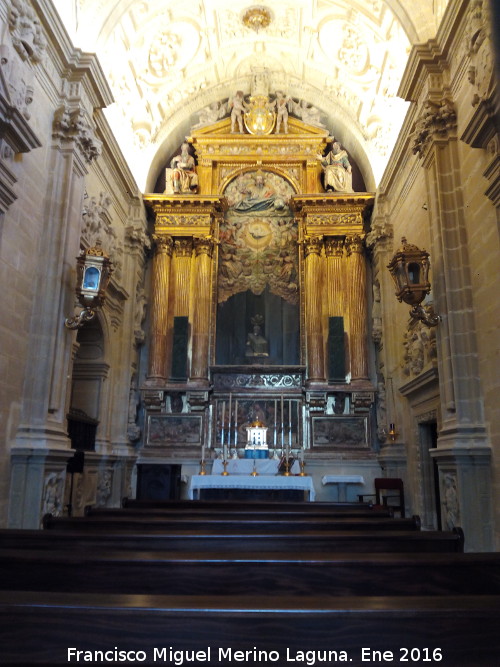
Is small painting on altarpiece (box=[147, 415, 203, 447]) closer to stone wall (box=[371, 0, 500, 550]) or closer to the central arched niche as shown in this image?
the central arched niche

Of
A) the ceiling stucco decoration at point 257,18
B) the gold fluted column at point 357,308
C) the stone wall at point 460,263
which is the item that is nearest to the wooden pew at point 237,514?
the stone wall at point 460,263

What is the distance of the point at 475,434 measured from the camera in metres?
7.16

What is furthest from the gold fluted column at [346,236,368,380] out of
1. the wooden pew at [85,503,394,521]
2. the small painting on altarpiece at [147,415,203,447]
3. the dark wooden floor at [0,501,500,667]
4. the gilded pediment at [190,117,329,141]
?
the dark wooden floor at [0,501,500,667]

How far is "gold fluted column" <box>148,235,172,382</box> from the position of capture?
1340 cm

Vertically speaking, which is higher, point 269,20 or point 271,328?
point 269,20

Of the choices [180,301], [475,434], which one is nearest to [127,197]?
[180,301]

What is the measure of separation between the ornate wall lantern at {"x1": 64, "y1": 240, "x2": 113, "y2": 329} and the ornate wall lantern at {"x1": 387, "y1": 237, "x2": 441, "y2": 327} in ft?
14.4

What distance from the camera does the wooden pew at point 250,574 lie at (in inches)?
142

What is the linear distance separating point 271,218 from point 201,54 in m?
4.30

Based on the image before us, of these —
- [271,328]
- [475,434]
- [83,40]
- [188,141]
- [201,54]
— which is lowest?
[475,434]

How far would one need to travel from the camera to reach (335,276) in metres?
14.0

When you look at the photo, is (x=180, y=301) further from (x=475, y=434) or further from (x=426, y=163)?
(x=475, y=434)

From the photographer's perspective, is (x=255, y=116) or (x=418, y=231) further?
(x=255, y=116)

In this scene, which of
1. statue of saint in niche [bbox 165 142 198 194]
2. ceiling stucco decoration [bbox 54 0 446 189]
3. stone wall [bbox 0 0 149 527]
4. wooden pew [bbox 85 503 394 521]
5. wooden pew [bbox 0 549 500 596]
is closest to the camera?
wooden pew [bbox 0 549 500 596]
